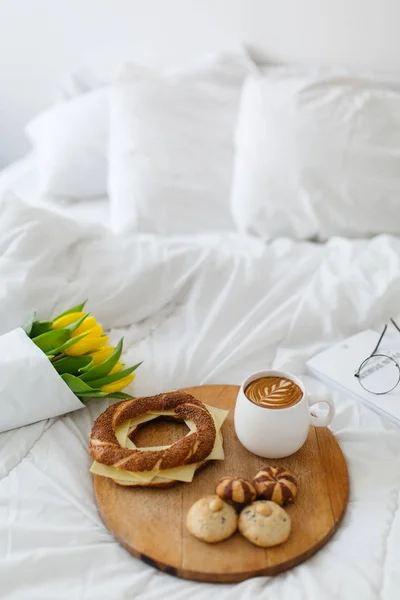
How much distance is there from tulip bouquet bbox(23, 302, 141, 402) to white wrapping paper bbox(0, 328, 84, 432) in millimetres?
27

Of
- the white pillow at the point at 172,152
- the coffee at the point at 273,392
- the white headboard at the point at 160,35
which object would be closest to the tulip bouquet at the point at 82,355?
the coffee at the point at 273,392

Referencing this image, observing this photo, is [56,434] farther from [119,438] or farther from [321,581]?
[321,581]

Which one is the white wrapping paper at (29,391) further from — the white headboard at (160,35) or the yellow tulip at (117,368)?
the white headboard at (160,35)

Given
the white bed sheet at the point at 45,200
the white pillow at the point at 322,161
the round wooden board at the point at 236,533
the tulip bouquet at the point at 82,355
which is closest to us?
the round wooden board at the point at 236,533

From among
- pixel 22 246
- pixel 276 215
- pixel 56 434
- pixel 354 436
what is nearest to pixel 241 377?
pixel 354 436

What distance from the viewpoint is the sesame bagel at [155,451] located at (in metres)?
0.84

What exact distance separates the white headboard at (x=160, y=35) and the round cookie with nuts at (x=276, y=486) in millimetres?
1396

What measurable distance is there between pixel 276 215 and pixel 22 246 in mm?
679

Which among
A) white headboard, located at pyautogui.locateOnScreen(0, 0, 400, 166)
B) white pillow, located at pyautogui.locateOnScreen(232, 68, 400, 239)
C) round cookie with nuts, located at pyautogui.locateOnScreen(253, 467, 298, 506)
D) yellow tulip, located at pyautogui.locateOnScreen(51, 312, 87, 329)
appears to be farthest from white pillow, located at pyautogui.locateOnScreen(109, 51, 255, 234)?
round cookie with nuts, located at pyautogui.locateOnScreen(253, 467, 298, 506)

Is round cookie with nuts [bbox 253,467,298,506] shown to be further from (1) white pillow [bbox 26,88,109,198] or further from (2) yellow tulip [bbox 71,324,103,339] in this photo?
(1) white pillow [bbox 26,88,109,198]

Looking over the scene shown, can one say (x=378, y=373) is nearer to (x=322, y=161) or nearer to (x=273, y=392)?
(x=273, y=392)

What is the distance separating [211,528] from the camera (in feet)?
2.45

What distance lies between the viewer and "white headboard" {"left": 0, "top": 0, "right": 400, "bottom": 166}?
178cm

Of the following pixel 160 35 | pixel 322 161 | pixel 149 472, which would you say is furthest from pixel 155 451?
pixel 160 35
